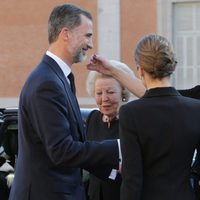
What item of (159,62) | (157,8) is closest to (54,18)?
(159,62)

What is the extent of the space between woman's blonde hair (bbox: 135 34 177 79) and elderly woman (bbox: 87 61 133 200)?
916mm

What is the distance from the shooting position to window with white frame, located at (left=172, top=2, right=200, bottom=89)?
53.1ft

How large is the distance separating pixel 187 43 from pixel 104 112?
495 inches

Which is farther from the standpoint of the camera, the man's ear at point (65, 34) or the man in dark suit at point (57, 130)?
the man's ear at point (65, 34)

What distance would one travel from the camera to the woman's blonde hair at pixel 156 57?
2.94 m

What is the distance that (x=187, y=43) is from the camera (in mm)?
16312

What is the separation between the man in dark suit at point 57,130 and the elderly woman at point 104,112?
70 cm

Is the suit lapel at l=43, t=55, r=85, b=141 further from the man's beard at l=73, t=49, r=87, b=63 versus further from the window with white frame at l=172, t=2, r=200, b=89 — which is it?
the window with white frame at l=172, t=2, r=200, b=89

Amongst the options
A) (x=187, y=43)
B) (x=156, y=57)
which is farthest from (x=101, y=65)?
(x=187, y=43)

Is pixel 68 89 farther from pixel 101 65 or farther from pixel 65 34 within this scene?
pixel 101 65

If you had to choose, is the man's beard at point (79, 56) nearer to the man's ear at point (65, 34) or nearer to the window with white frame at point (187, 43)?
the man's ear at point (65, 34)

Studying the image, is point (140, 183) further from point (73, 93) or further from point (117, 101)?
point (117, 101)

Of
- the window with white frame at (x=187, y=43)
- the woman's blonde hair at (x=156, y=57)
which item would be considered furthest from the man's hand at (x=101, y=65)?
the window with white frame at (x=187, y=43)

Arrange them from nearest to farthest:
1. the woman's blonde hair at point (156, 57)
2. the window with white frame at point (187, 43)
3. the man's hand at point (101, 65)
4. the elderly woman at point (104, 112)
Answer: the woman's blonde hair at point (156, 57)
the man's hand at point (101, 65)
the elderly woman at point (104, 112)
the window with white frame at point (187, 43)
